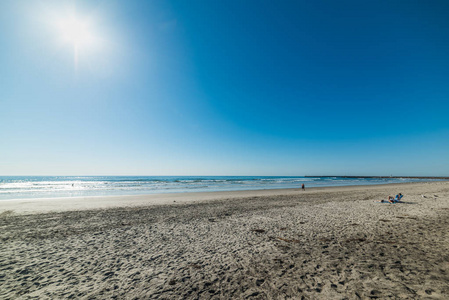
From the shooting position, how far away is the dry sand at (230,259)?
13.0ft

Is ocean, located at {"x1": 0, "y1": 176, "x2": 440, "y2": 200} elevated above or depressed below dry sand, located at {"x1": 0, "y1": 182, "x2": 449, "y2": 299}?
below

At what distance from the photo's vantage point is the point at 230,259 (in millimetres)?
5395

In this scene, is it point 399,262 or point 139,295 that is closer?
point 139,295

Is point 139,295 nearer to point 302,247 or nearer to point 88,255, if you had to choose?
point 88,255

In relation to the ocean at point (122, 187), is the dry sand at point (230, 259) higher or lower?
higher

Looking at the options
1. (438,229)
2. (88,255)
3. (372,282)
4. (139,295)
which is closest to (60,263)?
(88,255)

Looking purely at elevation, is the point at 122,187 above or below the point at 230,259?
below

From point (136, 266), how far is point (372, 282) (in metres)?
5.95

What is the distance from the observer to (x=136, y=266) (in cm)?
509

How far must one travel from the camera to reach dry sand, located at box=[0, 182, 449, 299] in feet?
13.0

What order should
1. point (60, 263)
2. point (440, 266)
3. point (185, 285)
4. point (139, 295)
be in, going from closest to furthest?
1. point (139, 295)
2. point (185, 285)
3. point (440, 266)
4. point (60, 263)

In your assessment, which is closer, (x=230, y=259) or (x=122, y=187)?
(x=230, y=259)

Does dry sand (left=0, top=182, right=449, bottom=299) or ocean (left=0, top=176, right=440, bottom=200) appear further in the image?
ocean (left=0, top=176, right=440, bottom=200)

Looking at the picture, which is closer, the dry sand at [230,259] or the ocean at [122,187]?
the dry sand at [230,259]
